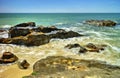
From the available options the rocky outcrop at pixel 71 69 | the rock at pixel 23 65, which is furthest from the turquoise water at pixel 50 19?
the rocky outcrop at pixel 71 69

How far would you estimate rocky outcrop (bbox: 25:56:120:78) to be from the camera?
7351 mm

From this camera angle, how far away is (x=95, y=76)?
7168 mm

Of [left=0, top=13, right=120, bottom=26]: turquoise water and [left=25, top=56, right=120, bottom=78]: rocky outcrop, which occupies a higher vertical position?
[left=25, top=56, right=120, bottom=78]: rocky outcrop

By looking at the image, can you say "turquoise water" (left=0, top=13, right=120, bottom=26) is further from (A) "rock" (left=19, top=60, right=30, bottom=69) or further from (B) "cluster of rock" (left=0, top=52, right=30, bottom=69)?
(A) "rock" (left=19, top=60, right=30, bottom=69)

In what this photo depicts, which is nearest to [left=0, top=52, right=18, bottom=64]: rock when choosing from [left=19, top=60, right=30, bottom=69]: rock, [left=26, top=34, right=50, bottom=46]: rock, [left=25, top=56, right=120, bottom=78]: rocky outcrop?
[left=19, top=60, right=30, bottom=69]: rock

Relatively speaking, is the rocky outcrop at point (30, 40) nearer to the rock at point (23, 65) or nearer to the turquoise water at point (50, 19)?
the rock at point (23, 65)

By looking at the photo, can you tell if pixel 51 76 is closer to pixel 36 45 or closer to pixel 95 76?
pixel 95 76

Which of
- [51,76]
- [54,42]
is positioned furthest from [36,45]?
[51,76]

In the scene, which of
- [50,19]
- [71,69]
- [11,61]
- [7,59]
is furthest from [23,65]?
[50,19]

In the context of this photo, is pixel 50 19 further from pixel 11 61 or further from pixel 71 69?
pixel 71 69

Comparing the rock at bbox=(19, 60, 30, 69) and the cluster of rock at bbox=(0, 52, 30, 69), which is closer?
the rock at bbox=(19, 60, 30, 69)

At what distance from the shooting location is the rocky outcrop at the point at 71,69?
7351 millimetres

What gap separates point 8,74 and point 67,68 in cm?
268

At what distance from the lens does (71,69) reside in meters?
8.21
